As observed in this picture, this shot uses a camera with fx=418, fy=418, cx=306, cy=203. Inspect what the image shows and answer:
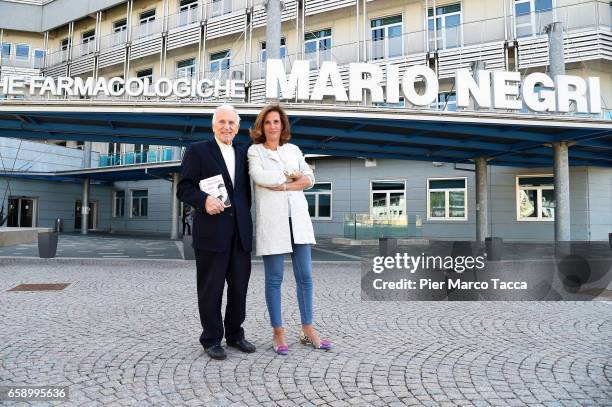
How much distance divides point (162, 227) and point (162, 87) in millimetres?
17158

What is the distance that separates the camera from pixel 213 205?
122 inches

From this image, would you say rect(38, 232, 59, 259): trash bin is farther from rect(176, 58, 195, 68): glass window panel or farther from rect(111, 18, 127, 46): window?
rect(111, 18, 127, 46): window

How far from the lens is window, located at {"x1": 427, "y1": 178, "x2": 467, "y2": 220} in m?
21.2

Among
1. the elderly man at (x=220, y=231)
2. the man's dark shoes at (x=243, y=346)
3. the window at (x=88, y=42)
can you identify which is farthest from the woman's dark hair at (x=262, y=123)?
the window at (x=88, y=42)

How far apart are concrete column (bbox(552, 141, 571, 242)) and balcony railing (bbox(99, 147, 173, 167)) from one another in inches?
789

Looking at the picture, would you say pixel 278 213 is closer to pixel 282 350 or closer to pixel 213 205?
pixel 213 205

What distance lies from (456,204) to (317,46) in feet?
37.5

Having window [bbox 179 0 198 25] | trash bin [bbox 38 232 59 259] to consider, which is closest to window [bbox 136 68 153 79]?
window [bbox 179 0 198 25]

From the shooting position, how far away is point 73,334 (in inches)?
154

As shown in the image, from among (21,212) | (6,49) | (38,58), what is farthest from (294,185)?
(6,49)

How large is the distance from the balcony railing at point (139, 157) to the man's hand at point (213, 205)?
76.8 ft

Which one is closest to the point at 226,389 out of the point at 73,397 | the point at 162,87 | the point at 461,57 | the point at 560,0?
the point at 73,397

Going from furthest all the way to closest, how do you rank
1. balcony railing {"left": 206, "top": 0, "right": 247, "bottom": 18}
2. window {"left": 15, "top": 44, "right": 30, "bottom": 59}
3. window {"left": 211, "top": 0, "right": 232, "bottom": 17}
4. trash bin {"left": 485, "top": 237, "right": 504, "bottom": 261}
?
1. window {"left": 15, "top": 44, "right": 30, "bottom": 59}
2. window {"left": 211, "top": 0, "right": 232, "bottom": 17}
3. balcony railing {"left": 206, "top": 0, "right": 247, "bottom": 18}
4. trash bin {"left": 485, "top": 237, "right": 504, "bottom": 261}

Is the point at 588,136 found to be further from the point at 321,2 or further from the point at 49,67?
the point at 49,67
